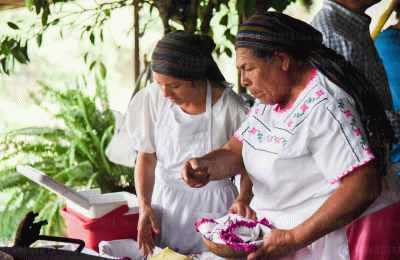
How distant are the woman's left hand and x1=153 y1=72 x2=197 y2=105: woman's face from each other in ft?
2.30

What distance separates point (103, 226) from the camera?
2605 millimetres

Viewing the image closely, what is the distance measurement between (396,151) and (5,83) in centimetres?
394

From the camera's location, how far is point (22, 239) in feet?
6.30

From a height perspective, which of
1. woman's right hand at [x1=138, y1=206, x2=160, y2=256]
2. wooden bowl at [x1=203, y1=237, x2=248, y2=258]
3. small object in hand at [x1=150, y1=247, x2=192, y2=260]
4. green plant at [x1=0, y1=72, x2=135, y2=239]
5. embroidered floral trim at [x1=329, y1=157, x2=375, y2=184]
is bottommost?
green plant at [x1=0, y1=72, x2=135, y2=239]

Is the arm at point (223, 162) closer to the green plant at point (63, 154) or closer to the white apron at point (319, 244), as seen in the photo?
the white apron at point (319, 244)

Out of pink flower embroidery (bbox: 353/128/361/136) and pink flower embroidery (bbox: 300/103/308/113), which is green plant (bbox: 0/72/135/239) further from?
pink flower embroidery (bbox: 353/128/361/136)

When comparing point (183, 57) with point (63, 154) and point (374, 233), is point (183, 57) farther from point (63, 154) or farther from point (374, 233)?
point (63, 154)

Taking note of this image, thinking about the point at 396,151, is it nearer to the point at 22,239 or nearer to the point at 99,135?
the point at 22,239

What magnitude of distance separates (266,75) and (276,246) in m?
0.42

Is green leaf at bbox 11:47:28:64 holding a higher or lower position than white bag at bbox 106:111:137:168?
higher

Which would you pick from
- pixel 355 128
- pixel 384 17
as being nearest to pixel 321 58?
pixel 355 128

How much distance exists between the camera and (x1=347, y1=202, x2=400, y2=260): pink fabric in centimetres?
154

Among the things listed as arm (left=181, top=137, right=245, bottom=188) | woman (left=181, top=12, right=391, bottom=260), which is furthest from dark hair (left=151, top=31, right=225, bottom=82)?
woman (left=181, top=12, right=391, bottom=260)

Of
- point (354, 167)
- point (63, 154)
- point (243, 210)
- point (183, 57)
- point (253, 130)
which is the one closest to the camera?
point (354, 167)
